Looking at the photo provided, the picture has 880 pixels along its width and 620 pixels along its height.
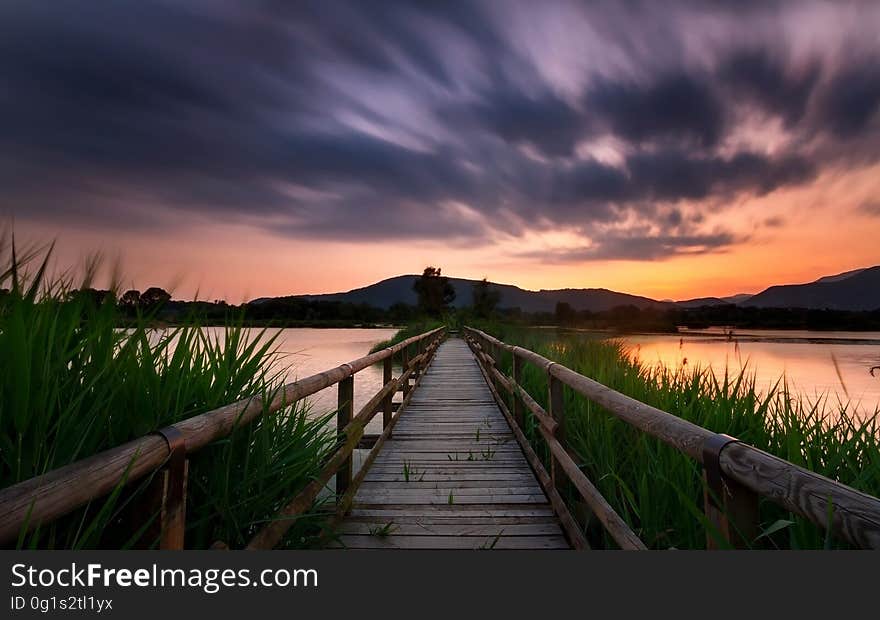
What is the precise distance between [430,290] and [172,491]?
175 ft

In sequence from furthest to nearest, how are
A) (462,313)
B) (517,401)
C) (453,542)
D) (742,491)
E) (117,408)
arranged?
(462,313) → (517,401) → (453,542) → (117,408) → (742,491)

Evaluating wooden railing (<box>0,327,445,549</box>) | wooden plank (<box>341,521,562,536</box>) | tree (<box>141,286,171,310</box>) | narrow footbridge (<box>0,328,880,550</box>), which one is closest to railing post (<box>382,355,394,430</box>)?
narrow footbridge (<box>0,328,880,550</box>)

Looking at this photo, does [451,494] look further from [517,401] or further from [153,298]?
[153,298]

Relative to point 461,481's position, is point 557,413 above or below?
above

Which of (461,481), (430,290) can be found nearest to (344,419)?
(461,481)

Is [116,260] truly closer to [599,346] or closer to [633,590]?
[633,590]

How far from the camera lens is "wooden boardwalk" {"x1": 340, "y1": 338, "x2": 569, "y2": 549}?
277cm

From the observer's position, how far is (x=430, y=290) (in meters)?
54.6

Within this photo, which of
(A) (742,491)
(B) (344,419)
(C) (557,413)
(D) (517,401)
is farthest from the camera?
(D) (517,401)

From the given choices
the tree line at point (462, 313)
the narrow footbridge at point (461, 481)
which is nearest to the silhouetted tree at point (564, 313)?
the tree line at point (462, 313)

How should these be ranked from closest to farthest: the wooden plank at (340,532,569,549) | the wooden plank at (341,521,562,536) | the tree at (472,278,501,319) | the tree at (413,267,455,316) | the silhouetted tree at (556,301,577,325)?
1. the wooden plank at (340,532,569,549)
2. the wooden plank at (341,521,562,536)
3. the silhouetted tree at (556,301,577,325)
4. the tree at (472,278,501,319)
5. the tree at (413,267,455,316)

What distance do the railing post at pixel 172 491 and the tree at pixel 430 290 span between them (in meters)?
49.5

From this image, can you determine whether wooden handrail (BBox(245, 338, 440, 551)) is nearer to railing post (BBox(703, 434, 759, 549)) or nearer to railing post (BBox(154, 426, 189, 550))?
railing post (BBox(154, 426, 189, 550))

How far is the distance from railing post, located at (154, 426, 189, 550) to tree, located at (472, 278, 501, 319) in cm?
3579
